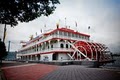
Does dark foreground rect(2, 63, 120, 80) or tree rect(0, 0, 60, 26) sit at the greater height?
tree rect(0, 0, 60, 26)

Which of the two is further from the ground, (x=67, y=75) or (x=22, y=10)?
(x=22, y=10)

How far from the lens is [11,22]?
10.0m

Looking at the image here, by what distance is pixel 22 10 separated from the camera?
909 centimetres

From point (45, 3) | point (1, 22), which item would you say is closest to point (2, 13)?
point (1, 22)

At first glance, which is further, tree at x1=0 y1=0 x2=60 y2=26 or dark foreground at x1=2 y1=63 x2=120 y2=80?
dark foreground at x1=2 y1=63 x2=120 y2=80

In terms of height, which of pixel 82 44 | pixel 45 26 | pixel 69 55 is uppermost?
pixel 45 26

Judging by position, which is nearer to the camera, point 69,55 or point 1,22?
point 1,22

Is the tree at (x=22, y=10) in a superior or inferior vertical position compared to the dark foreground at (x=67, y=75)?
superior

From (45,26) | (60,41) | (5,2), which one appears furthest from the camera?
(45,26)

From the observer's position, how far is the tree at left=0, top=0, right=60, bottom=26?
8117 mm

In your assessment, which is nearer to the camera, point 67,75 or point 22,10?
point 22,10

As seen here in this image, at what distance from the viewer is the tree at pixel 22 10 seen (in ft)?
26.6

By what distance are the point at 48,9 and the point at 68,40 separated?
96.4ft

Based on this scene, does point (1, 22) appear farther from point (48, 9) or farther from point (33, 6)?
point (48, 9)
